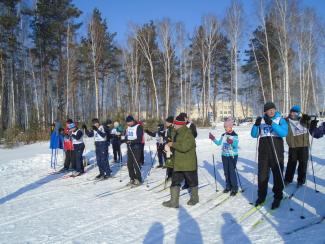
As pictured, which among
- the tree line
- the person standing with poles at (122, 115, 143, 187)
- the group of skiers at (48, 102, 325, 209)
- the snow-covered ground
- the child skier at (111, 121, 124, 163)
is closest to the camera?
the snow-covered ground

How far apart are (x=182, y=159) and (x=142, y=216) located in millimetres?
1299

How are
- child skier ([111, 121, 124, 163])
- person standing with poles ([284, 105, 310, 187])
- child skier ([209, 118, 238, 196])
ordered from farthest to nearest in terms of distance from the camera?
1. child skier ([111, 121, 124, 163])
2. person standing with poles ([284, 105, 310, 187])
3. child skier ([209, 118, 238, 196])

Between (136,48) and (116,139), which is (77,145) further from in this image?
(136,48)

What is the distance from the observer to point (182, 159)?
6617 millimetres

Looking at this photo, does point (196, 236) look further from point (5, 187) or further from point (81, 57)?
point (81, 57)

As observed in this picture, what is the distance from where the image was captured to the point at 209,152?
53.4ft

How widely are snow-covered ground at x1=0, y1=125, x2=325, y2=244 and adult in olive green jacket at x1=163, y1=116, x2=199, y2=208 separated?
0.35m

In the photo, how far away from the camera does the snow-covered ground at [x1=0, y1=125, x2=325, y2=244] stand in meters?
4.96

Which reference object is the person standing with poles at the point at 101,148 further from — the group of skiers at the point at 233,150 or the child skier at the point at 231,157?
the child skier at the point at 231,157

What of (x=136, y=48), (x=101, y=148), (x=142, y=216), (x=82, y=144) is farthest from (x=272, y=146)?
(x=136, y=48)

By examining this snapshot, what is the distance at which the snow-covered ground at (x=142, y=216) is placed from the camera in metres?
4.96

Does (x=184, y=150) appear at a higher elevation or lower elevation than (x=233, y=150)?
higher

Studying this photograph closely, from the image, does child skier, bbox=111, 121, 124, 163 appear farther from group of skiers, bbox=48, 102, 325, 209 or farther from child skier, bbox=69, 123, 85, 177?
group of skiers, bbox=48, 102, 325, 209

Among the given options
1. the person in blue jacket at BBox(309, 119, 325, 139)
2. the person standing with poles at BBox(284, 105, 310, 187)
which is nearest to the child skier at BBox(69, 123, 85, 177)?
the person standing with poles at BBox(284, 105, 310, 187)
